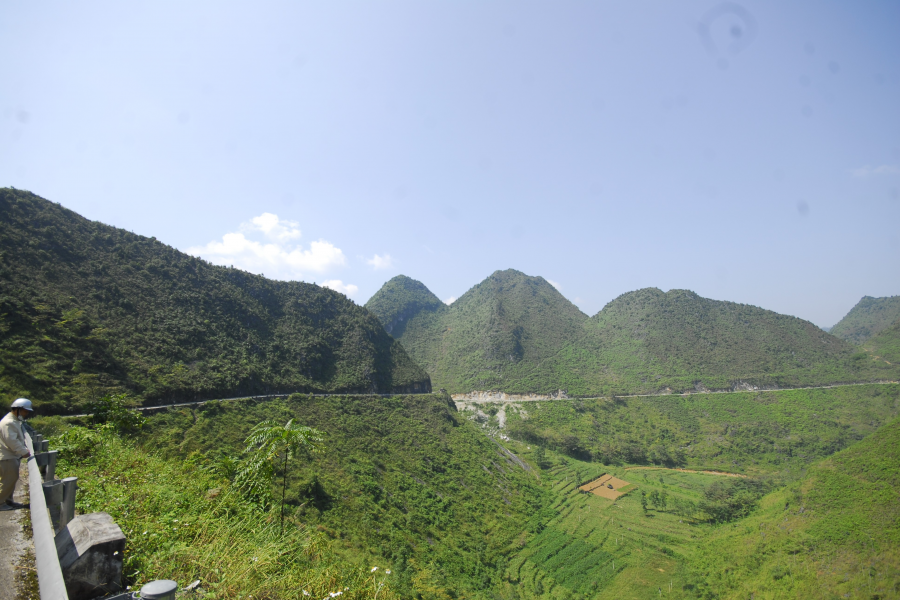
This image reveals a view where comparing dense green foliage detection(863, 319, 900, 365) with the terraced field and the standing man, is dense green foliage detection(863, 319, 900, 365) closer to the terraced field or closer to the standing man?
the terraced field

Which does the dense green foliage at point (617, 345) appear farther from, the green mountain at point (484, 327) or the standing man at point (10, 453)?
the standing man at point (10, 453)

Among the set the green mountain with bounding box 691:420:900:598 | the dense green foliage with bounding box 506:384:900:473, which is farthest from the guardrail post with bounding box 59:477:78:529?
the dense green foliage with bounding box 506:384:900:473

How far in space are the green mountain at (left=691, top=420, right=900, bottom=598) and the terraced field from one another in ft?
8.02

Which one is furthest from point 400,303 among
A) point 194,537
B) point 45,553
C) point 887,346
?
point 887,346

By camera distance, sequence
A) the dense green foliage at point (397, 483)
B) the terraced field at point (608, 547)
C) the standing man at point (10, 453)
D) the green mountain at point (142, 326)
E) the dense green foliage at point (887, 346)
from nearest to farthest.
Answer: the standing man at point (10, 453) → the dense green foliage at point (397, 483) → the green mountain at point (142, 326) → the terraced field at point (608, 547) → the dense green foliage at point (887, 346)

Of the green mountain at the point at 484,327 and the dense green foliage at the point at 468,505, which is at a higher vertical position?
the green mountain at the point at 484,327

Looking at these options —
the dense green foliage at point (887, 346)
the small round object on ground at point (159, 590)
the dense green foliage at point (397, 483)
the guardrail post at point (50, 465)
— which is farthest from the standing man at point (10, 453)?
the dense green foliage at point (887, 346)

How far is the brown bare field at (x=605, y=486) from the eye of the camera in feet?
135

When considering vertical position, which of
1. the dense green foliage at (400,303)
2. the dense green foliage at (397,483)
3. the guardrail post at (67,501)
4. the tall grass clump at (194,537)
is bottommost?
the dense green foliage at (397,483)

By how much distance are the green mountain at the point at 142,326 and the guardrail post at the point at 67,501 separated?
59.1 feet

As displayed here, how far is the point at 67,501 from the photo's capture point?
11.6 ft

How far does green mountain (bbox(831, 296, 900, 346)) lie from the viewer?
404 ft

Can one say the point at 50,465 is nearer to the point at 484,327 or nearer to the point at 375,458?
the point at 375,458

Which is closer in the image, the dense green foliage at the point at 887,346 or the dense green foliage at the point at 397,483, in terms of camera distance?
the dense green foliage at the point at 397,483
